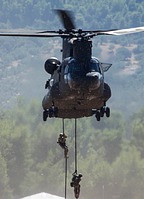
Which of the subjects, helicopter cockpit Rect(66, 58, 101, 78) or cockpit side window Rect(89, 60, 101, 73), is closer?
helicopter cockpit Rect(66, 58, 101, 78)

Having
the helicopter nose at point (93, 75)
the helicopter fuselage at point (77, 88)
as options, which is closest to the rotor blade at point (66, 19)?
A: the helicopter fuselage at point (77, 88)

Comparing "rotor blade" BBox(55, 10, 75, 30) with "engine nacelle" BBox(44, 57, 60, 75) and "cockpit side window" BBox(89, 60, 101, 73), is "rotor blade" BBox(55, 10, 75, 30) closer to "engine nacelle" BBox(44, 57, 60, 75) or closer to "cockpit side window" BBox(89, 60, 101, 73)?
"engine nacelle" BBox(44, 57, 60, 75)

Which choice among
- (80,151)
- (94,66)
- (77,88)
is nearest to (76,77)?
(77,88)

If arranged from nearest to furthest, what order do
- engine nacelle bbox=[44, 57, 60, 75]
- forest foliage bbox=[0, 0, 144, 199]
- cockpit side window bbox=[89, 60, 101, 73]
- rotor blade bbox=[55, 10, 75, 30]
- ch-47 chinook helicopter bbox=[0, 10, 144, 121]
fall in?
1. ch-47 chinook helicopter bbox=[0, 10, 144, 121]
2. cockpit side window bbox=[89, 60, 101, 73]
3. rotor blade bbox=[55, 10, 75, 30]
4. engine nacelle bbox=[44, 57, 60, 75]
5. forest foliage bbox=[0, 0, 144, 199]

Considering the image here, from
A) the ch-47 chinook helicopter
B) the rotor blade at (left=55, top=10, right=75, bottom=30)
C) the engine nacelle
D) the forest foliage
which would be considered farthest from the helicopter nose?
the forest foliage

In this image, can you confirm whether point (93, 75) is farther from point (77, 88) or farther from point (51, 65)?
point (51, 65)

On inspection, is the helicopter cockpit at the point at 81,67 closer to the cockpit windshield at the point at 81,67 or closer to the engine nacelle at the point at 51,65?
the cockpit windshield at the point at 81,67

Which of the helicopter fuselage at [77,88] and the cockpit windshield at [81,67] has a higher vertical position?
the cockpit windshield at [81,67]

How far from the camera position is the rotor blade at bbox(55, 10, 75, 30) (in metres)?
16.3

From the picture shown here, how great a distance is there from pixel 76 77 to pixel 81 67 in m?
0.26

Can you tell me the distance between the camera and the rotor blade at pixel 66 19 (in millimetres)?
16312

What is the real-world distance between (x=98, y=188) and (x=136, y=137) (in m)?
3.71

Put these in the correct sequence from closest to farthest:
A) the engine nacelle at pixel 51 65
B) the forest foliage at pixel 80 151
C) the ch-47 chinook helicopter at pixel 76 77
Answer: the ch-47 chinook helicopter at pixel 76 77, the engine nacelle at pixel 51 65, the forest foliage at pixel 80 151

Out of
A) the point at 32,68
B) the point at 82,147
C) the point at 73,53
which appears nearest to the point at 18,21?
the point at 32,68
